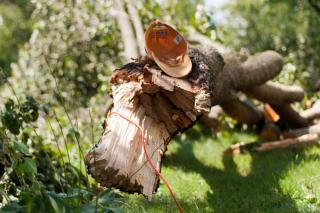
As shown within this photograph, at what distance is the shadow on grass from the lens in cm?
367

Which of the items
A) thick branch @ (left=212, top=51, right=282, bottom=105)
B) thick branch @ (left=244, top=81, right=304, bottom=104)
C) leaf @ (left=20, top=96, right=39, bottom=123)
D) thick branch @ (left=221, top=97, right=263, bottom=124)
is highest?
leaf @ (left=20, top=96, right=39, bottom=123)

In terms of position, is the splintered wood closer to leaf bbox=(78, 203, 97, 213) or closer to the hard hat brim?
the hard hat brim

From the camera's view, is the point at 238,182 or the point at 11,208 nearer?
the point at 11,208

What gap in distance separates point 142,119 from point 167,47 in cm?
78

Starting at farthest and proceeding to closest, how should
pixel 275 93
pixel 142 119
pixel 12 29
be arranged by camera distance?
pixel 12 29, pixel 275 93, pixel 142 119

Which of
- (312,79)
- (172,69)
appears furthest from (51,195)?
(312,79)

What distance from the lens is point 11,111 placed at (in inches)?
146

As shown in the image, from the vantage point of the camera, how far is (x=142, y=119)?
10.4 ft

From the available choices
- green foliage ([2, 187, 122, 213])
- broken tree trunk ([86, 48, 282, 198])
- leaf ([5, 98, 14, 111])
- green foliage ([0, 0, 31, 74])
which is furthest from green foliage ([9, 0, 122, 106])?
green foliage ([0, 0, 31, 74])

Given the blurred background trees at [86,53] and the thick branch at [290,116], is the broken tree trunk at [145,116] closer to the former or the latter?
the blurred background trees at [86,53]

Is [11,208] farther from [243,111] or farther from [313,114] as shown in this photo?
[313,114]

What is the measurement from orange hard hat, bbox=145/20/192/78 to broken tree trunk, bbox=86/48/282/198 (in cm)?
8

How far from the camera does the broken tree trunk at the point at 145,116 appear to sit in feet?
8.95

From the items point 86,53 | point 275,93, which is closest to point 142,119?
point 275,93
